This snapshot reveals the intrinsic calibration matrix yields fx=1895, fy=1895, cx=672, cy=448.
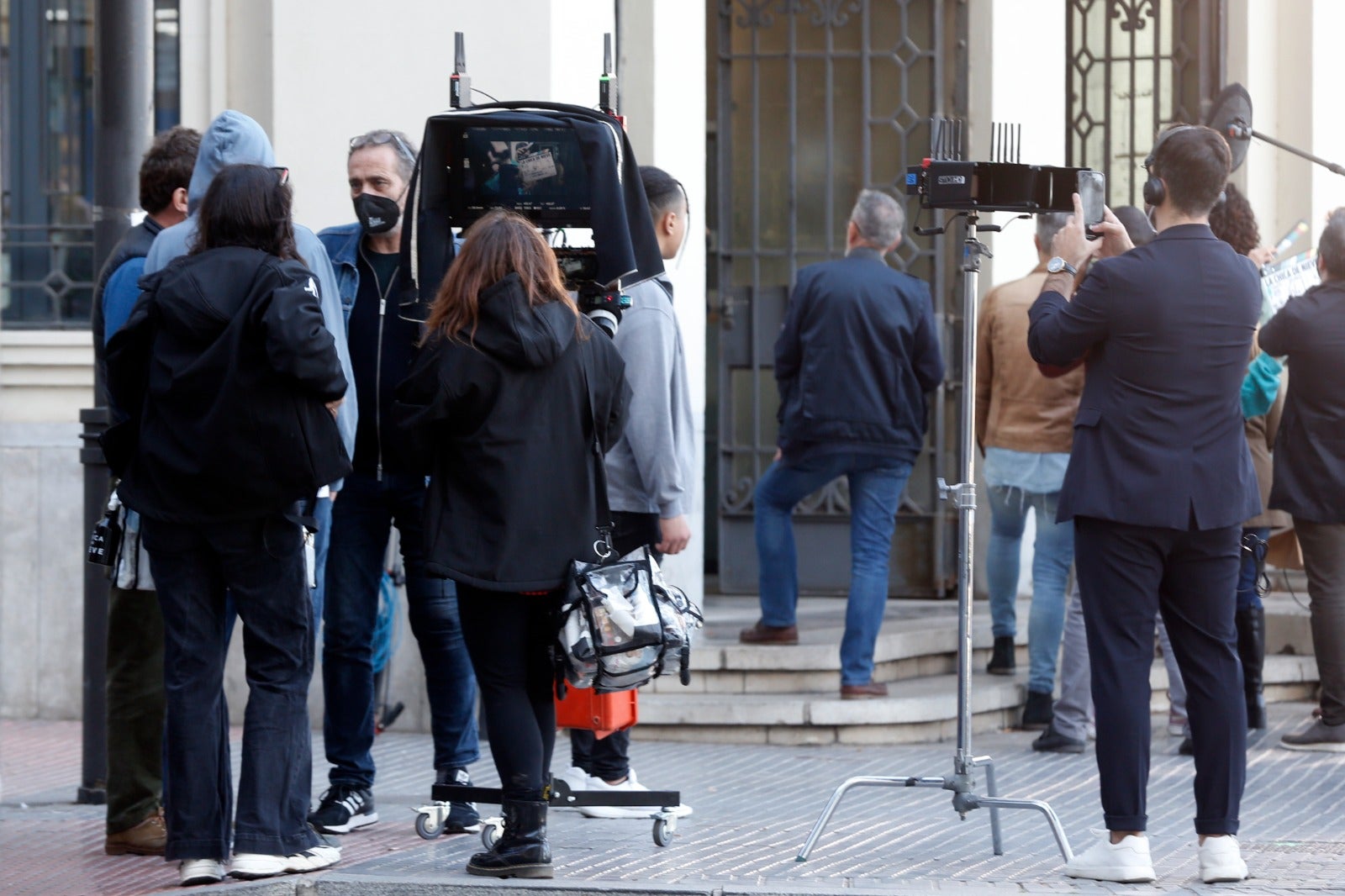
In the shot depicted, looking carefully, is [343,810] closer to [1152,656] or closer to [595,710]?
[595,710]

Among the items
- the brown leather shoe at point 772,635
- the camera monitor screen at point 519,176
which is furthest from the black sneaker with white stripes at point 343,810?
the brown leather shoe at point 772,635

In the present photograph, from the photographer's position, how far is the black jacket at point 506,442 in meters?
5.10

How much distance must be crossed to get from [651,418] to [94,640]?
7.02 feet

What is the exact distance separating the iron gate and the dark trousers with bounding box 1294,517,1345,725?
92.8 inches

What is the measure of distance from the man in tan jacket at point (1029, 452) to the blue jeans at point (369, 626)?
9.31 feet

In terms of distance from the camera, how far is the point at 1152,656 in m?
5.27

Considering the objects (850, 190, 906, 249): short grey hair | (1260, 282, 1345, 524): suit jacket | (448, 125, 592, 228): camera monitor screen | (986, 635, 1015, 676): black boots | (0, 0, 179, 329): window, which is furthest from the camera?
(0, 0, 179, 329): window

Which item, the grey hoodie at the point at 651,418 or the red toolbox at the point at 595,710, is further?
the grey hoodie at the point at 651,418

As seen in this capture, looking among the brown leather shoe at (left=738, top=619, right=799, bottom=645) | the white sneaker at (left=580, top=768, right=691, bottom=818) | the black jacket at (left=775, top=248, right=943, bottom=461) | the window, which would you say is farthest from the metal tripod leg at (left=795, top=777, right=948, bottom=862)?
the window

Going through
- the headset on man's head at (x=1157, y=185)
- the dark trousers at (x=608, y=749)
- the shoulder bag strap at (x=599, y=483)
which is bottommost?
the dark trousers at (x=608, y=749)

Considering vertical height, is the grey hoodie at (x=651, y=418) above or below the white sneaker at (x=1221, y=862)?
above

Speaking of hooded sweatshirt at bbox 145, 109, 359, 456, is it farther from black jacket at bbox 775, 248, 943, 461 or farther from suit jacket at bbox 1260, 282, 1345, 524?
suit jacket at bbox 1260, 282, 1345, 524

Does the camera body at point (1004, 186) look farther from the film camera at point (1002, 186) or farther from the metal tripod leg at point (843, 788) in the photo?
the metal tripod leg at point (843, 788)

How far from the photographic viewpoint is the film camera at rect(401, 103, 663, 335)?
215 inches
